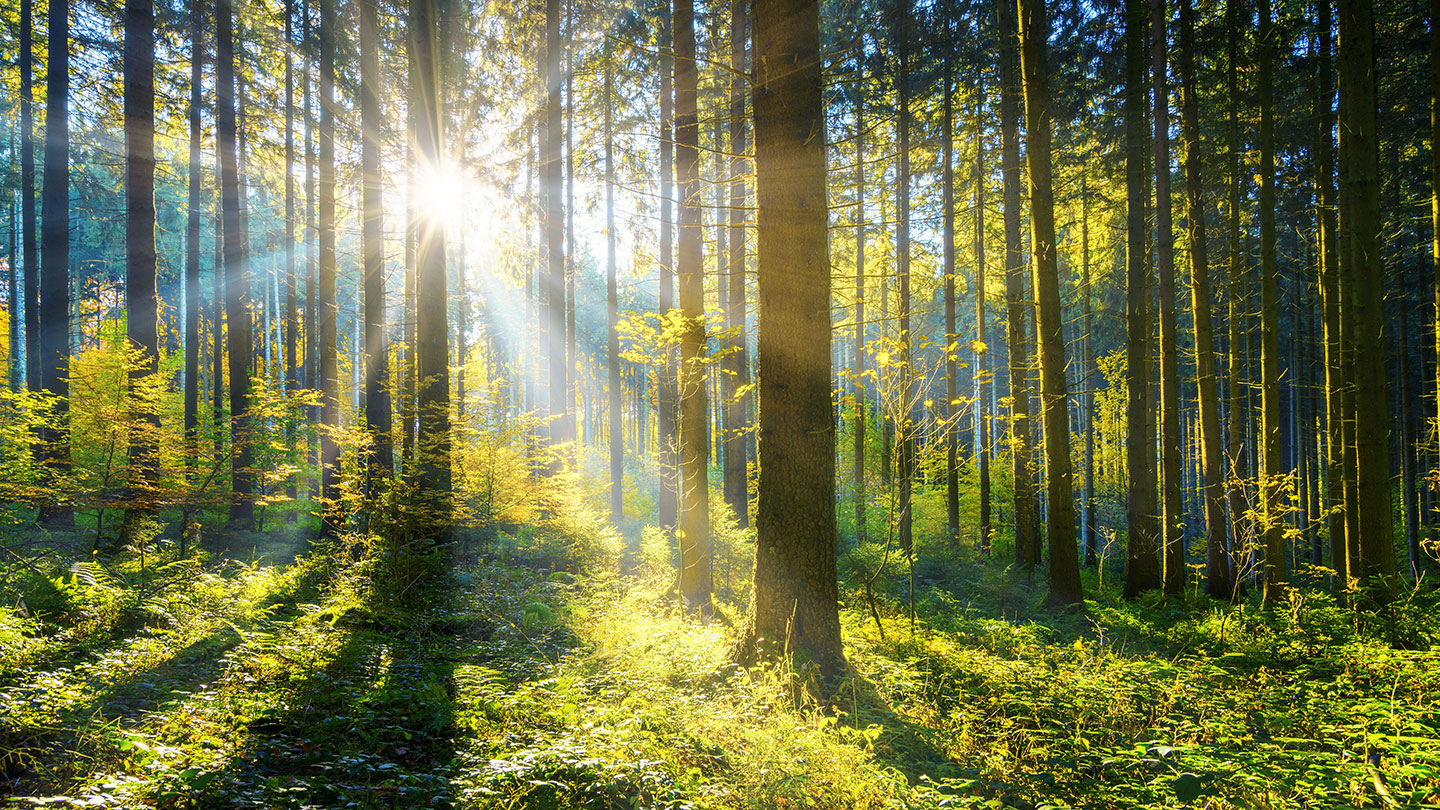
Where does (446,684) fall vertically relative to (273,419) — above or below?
below

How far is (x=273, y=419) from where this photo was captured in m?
10.6

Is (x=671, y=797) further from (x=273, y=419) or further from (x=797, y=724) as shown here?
(x=273, y=419)

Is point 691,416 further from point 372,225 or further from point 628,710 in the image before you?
point 372,225

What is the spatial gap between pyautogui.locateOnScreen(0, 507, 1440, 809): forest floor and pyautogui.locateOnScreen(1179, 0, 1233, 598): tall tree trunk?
3.18 meters

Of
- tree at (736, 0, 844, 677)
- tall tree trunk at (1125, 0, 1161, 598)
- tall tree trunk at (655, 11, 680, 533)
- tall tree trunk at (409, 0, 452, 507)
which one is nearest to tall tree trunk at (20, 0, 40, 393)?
tall tree trunk at (409, 0, 452, 507)

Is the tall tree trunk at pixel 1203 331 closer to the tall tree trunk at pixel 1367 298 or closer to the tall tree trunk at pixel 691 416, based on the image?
the tall tree trunk at pixel 1367 298

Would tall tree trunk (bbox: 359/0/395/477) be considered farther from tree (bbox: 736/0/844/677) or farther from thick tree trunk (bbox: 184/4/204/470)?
tree (bbox: 736/0/844/677)

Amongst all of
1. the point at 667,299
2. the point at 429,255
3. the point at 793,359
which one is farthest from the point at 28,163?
the point at 793,359

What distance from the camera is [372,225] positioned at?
34.3 feet

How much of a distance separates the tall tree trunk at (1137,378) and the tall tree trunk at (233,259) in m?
14.7

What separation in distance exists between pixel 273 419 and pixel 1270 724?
1432 cm

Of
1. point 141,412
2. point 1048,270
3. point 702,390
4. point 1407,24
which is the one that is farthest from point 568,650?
point 1407,24

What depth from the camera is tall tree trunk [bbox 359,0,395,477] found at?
980cm

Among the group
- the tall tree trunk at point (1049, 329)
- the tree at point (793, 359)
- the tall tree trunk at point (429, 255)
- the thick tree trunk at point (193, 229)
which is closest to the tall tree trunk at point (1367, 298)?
the tall tree trunk at point (1049, 329)
